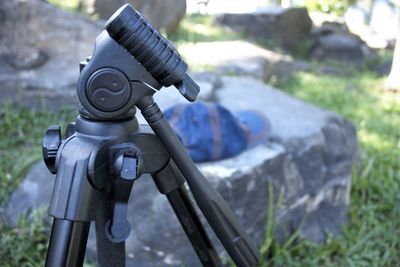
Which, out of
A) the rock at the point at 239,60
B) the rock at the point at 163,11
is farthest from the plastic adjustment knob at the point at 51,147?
the rock at the point at 163,11

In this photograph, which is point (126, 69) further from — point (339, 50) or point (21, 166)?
point (339, 50)

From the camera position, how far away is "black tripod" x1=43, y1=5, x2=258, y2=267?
766 millimetres

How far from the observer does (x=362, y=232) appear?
7.07 ft

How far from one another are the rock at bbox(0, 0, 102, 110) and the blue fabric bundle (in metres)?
1.00

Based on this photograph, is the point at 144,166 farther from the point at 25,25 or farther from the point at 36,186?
the point at 25,25

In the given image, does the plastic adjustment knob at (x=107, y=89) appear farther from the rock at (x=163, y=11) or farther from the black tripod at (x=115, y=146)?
Result: the rock at (x=163, y=11)

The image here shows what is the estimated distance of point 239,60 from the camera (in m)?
4.66

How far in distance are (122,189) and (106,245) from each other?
0.14m

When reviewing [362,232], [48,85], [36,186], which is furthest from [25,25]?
[362,232]

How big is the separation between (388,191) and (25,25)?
7.37 feet

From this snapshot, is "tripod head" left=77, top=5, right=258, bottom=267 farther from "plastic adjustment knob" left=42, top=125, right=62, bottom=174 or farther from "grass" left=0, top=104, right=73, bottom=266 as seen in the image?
"grass" left=0, top=104, right=73, bottom=266

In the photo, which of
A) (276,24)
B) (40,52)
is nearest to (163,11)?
(276,24)

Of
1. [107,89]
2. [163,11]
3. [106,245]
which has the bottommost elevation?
[163,11]

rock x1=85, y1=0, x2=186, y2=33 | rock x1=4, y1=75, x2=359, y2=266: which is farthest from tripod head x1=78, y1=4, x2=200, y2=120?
rock x1=85, y1=0, x2=186, y2=33
